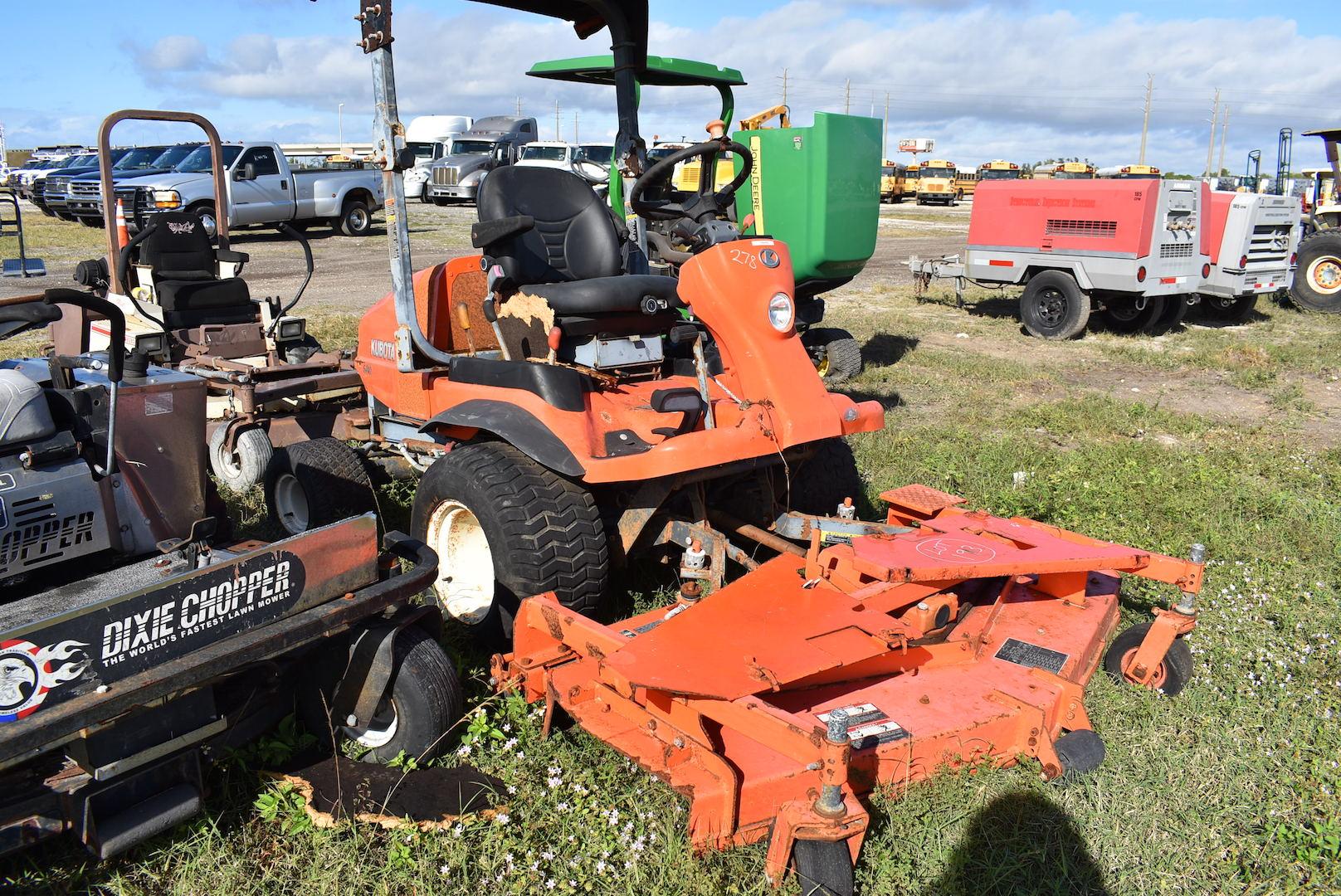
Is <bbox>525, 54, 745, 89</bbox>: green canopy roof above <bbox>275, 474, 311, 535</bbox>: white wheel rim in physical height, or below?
above

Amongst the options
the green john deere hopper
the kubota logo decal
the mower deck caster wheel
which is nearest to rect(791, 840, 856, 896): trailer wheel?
the mower deck caster wheel

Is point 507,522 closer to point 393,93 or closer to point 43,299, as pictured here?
point 43,299

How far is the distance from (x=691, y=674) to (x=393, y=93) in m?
2.65

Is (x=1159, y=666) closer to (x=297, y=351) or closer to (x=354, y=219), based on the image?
(x=297, y=351)

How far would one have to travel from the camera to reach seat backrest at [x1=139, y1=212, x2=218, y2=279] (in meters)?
6.70

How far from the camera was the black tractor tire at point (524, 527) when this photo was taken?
3.54 meters

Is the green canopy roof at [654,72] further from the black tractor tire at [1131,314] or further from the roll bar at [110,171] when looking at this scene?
the black tractor tire at [1131,314]

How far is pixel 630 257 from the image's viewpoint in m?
4.94

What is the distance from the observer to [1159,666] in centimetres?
346

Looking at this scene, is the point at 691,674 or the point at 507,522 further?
the point at 507,522

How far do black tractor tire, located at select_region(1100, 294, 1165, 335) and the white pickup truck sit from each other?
11.9 meters

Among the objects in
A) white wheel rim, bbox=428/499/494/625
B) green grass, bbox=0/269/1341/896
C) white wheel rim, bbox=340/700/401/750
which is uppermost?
white wheel rim, bbox=428/499/494/625

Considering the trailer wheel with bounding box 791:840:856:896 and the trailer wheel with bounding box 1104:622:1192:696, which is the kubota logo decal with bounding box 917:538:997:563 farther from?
the trailer wheel with bounding box 791:840:856:896

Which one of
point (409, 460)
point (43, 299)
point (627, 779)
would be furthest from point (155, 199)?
point (627, 779)
